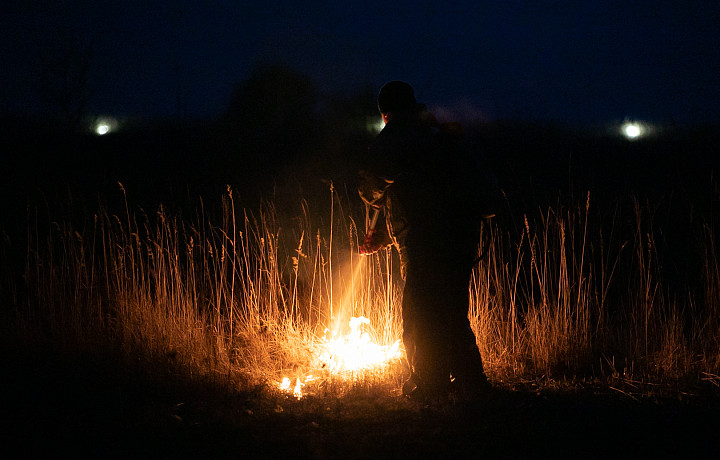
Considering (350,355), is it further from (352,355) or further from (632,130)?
(632,130)

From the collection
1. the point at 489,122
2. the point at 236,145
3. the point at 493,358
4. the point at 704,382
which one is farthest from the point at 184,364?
the point at 489,122

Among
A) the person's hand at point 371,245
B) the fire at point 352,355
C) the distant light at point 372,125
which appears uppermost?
the distant light at point 372,125

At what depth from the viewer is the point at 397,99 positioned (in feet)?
12.4

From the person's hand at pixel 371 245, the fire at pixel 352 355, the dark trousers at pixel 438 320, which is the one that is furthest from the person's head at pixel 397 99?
the fire at pixel 352 355

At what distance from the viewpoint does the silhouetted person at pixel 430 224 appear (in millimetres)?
3672

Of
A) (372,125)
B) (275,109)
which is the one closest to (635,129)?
(372,125)

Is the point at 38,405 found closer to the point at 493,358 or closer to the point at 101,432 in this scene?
the point at 101,432

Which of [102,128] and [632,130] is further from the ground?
[102,128]

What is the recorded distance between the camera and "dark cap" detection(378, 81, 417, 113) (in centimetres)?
377

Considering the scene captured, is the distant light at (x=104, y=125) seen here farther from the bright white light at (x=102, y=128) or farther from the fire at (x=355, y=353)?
the fire at (x=355, y=353)

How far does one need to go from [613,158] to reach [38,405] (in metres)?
18.1

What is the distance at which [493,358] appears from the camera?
477 centimetres

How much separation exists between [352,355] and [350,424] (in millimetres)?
1023

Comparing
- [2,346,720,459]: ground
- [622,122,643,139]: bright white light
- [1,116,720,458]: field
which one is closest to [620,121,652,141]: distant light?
[622,122,643,139]: bright white light
